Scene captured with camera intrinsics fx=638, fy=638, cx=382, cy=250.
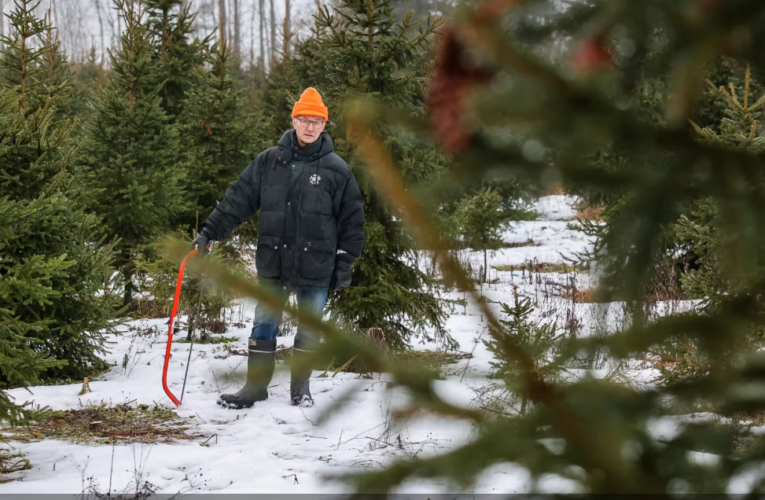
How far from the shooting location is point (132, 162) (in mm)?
7945

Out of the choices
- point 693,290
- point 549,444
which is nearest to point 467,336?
point 693,290

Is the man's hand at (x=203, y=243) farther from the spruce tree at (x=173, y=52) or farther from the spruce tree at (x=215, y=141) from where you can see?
the spruce tree at (x=173, y=52)

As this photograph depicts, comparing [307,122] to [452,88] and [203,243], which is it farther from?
[452,88]

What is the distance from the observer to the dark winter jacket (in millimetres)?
4875

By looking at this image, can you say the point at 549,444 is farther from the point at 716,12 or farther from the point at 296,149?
the point at 296,149

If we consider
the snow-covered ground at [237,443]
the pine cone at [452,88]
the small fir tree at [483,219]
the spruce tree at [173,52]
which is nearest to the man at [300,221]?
the snow-covered ground at [237,443]

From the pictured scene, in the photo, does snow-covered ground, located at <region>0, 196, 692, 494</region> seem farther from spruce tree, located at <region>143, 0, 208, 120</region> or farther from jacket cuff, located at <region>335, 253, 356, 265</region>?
spruce tree, located at <region>143, 0, 208, 120</region>

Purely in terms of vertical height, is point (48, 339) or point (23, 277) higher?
point (23, 277)

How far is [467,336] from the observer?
7.62 meters

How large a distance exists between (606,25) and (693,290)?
4824 mm

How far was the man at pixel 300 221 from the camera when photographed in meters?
4.86

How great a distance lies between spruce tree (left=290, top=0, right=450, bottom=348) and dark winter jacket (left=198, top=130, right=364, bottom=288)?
91 centimetres

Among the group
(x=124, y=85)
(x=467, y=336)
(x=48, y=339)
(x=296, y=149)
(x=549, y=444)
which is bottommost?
(x=467, y=336)

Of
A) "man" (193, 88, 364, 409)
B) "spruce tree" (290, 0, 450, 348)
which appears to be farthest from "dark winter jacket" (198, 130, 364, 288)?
"spruce tree" (290, 0, 450, 348)
